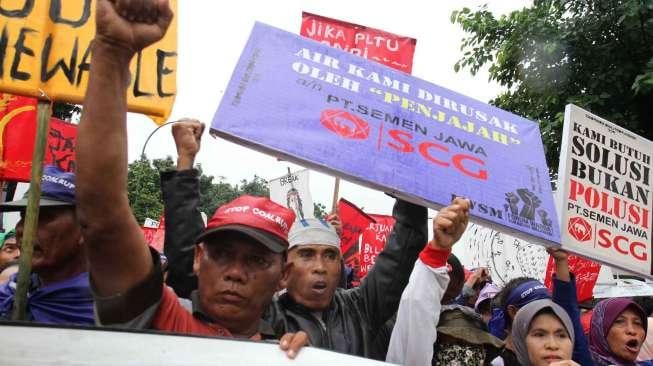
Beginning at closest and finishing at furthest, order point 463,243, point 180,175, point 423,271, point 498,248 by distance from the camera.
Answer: point 423,271 → point 180,175 → point 498,248 → point 463,243

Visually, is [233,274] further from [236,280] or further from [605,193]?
[605,193]

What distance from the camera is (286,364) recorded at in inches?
49.2

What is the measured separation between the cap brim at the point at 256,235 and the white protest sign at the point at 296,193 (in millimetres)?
4360

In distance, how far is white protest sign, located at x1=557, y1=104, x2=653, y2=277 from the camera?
3.04 meters

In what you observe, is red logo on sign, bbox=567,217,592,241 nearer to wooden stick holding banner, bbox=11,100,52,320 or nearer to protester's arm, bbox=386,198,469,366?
protester's arm, bbox=386,198,469,366

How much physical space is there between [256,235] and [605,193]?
7.27 feet

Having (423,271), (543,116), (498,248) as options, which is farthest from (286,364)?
(543,116)

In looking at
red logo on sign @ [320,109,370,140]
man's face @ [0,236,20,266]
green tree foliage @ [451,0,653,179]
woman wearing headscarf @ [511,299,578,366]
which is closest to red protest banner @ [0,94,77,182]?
man's face @ [0,236,20,266]

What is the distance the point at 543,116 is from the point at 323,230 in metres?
7.26

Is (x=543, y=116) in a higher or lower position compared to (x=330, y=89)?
higher

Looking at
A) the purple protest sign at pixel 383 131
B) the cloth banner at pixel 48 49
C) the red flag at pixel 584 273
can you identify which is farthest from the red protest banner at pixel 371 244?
the cloth banner at pixel 48 49

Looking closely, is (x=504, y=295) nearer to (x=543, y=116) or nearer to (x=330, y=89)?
(x=330, y=89)

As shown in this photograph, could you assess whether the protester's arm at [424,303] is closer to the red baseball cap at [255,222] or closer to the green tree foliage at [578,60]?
the red baseball cap at [255,222]

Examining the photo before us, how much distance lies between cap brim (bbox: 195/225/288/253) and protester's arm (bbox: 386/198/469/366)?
53cm
